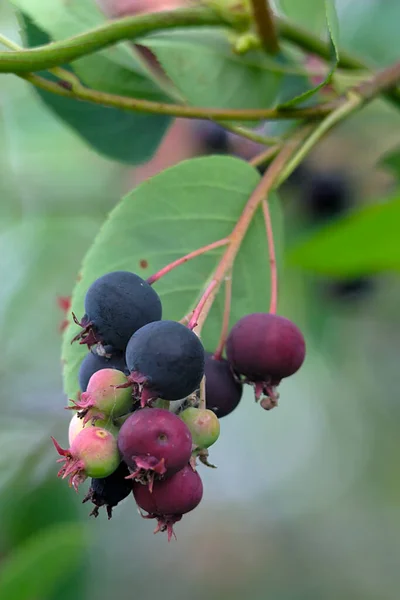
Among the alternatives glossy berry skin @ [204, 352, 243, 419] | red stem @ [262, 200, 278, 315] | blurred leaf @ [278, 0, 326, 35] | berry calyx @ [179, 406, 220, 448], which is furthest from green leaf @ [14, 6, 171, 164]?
berry calyx @ [179, 406, 220, 448]

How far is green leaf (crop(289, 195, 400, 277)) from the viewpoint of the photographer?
145 cm

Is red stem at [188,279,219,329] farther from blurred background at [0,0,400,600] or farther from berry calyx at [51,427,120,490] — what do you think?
blurred background at [0,0,400,600]

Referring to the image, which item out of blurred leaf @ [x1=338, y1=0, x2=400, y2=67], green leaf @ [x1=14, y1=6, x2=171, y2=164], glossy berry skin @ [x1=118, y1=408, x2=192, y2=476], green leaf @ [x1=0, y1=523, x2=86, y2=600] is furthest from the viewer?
blurred leaf @ [x1=338, y1=0, x2=400, y2=67]

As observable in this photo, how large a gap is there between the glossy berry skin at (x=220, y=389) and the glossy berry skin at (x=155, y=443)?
128 mm

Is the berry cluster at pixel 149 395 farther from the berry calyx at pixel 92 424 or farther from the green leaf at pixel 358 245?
the green leaf at pixel 358 245

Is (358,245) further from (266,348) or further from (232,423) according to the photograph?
(232,423)

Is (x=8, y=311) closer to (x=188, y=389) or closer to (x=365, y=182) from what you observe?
(x=365, y=182)

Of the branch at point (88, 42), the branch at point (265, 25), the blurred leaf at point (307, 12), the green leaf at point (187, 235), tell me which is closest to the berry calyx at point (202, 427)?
the green leaf at point (187, 235)

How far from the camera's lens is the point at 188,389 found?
70 centimetres

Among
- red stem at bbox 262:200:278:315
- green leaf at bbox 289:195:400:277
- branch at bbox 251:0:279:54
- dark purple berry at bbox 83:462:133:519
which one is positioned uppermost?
branch at bbox 251:0:279:54

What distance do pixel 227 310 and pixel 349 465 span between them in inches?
146

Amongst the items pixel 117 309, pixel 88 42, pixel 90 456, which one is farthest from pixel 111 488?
pixel 88 42

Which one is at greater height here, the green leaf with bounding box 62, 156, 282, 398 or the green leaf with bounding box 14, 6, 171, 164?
the green leaf with bounding box 14, 6, 171, 164

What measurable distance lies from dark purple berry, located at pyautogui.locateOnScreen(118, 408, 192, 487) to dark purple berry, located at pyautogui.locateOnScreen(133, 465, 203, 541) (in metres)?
0.02
